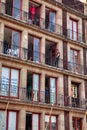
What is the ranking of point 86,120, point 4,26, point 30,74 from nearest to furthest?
point 4,26, point 30,74, point 86,120

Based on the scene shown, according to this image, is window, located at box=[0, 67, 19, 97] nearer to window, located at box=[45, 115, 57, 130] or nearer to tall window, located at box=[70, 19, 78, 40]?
window, located at box=[45, 115, 57, 130]

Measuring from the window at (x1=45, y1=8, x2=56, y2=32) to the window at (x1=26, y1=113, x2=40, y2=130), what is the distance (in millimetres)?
8154

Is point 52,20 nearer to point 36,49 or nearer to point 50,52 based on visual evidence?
point 50,52

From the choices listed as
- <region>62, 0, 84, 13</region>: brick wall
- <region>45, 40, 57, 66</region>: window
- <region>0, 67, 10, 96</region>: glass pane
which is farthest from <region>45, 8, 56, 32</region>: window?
<region>0, 67, 10, 96</region>: glass pane

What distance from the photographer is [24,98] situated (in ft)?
82.2

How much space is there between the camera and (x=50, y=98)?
89.1ft

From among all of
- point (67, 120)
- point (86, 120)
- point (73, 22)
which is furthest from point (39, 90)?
point (73, 22)

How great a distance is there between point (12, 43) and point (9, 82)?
10.7 ft

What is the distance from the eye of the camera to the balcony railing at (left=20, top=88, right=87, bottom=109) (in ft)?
83.8

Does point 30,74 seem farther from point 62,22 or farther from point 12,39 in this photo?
point 62,22

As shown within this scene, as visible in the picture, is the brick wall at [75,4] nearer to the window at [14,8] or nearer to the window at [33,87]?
the window at [14,8]

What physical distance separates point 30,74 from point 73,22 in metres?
8.04

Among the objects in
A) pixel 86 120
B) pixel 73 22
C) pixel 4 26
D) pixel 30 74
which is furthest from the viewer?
pixel 73 22

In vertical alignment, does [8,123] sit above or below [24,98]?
below
